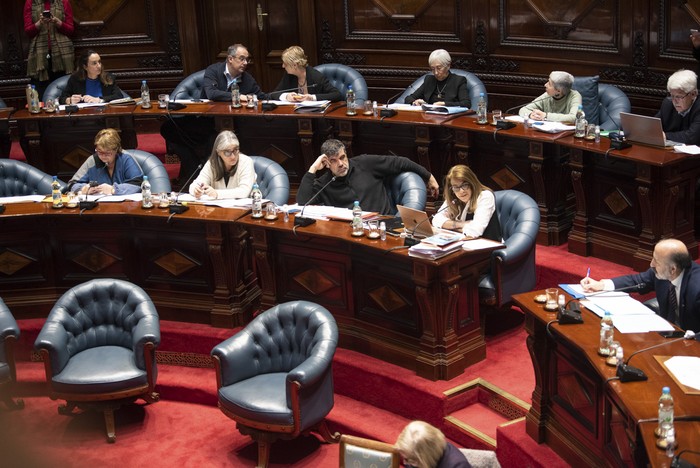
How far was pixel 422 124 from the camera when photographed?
6.78 metres

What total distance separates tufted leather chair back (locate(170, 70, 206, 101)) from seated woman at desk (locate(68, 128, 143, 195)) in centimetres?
168

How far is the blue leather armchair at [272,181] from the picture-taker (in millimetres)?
6242

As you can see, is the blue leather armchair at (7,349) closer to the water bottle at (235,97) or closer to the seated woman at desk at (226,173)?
the seated woman at desk at (226,173)

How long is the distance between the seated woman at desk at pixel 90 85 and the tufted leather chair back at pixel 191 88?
50cm

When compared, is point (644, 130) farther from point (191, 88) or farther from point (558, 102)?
point (191, 88)

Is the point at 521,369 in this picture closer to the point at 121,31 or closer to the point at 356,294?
the point at 356,294

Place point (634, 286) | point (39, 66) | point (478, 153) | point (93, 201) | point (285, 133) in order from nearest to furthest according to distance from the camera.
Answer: point (634, 286) → point (93, 201) → point (478, 153) → point (285, 133) → point (39, 66)

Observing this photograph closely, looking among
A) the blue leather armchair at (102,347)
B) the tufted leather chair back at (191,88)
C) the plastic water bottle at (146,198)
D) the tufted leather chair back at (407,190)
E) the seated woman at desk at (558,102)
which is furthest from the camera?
the tufted leather chair back at (191,88)

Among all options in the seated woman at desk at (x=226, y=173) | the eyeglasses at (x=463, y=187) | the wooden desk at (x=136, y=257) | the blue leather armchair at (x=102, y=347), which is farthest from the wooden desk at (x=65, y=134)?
the eyeglasses at (x=463, y=187)

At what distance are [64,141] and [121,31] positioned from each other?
209 cm

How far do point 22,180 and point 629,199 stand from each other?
4.37 metres

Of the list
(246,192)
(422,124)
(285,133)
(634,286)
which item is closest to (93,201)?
(246,192)

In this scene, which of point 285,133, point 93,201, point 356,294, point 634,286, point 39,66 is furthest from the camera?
point 39,66

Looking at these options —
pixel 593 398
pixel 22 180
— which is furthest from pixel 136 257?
pixel 593 398
